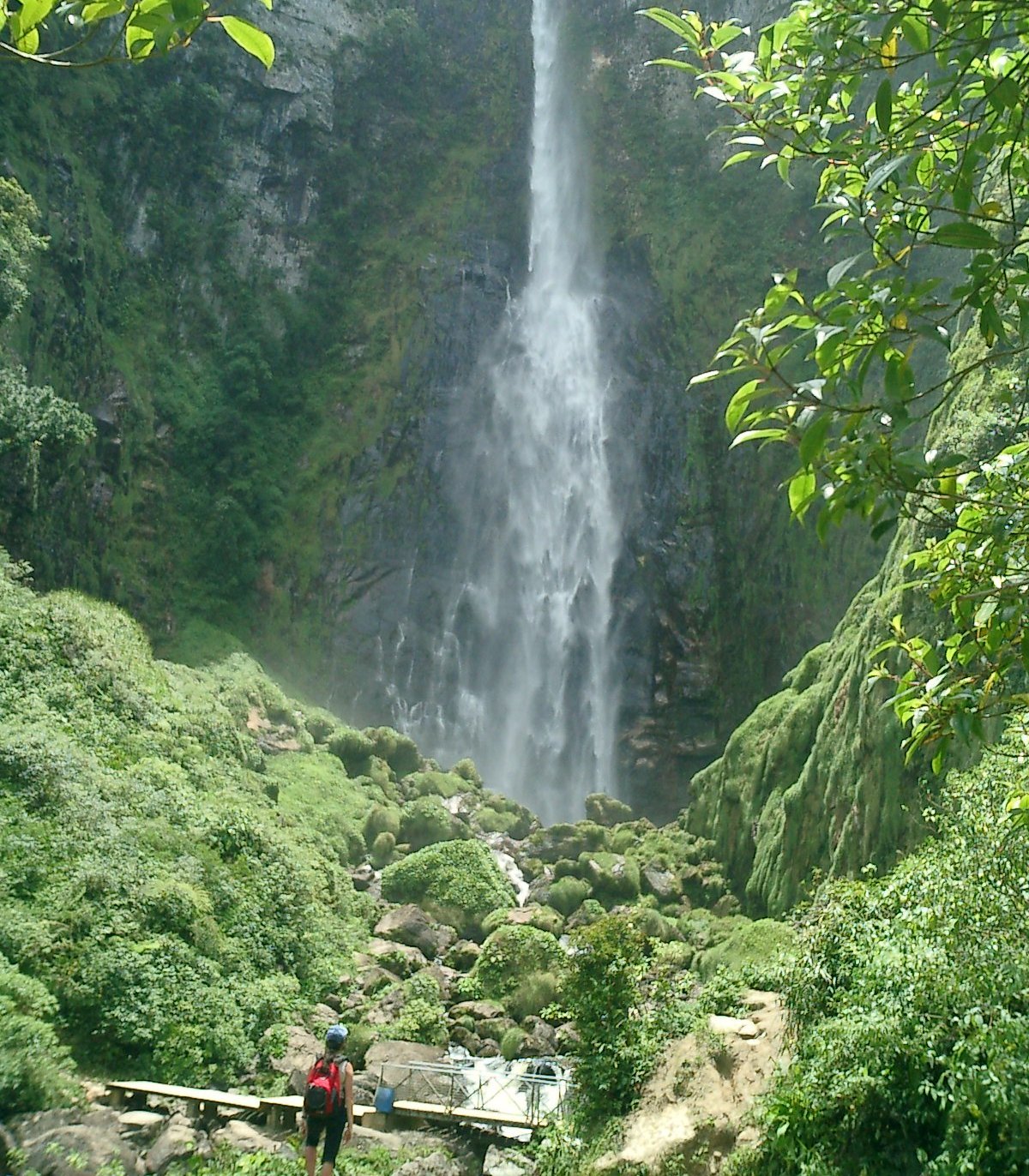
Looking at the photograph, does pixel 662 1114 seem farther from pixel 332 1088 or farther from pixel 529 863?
pixel 529 863

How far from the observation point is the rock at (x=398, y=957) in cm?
1485

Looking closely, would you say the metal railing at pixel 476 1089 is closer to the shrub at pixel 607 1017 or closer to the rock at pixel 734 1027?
the shrub at pixel 607 1017

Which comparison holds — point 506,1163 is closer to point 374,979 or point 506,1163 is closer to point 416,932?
point 374,979

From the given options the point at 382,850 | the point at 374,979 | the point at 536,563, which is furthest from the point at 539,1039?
the point at 536,563

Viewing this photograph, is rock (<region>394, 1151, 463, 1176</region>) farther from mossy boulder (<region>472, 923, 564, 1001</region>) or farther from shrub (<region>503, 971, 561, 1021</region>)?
mossy boulder (<region>472, 923, 564, 1001</region>)

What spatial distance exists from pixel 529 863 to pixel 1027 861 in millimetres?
15758

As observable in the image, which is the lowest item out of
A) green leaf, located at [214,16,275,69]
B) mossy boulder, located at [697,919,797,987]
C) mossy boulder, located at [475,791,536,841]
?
mossy boulder, located at [697,919,797,987]

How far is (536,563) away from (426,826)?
544 inches

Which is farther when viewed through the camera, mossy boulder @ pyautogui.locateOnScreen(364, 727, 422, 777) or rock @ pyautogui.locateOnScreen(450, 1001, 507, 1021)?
mossy boulder @ pyautogui.locateOnScreen(364, 727, 422, 777)

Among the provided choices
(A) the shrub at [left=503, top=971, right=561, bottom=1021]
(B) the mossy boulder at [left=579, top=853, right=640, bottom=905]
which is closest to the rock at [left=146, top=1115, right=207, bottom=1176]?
(A) the shrub at [left=503, top=971, right=561, bottom=1021]

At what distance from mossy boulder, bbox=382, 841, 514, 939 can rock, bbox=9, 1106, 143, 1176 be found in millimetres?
9817

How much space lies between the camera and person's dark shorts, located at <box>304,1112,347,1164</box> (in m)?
7.30

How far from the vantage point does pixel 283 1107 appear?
9391 mm

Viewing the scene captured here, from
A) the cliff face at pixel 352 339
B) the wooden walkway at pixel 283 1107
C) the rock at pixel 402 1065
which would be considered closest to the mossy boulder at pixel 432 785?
the cliff face at pixel 352 339
